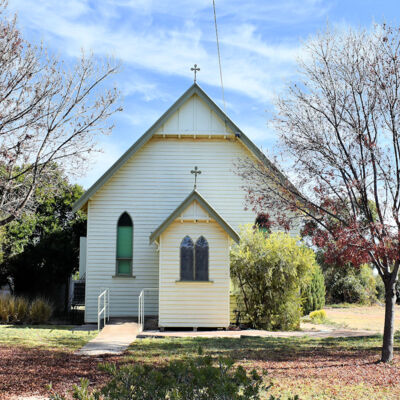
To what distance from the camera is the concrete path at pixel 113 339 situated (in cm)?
1195

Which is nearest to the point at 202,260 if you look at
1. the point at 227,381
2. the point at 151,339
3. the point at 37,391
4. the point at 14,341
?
the point at 151,339

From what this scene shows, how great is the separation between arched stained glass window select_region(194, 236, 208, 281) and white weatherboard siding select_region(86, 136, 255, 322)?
2941 mm

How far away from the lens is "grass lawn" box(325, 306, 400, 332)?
1853 cm

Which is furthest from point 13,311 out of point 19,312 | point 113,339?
point 113,339

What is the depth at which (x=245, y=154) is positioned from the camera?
1902cm

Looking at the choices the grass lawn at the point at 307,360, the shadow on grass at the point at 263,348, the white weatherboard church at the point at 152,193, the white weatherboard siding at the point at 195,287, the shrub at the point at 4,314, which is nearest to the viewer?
the grass lawn at the point at 307,360

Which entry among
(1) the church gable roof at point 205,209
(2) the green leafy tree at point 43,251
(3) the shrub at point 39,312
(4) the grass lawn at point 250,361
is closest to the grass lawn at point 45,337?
(4) the grass lawn at point 250,361

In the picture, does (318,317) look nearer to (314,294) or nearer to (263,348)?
(314,294)

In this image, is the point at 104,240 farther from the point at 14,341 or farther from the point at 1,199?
the point at 1,199

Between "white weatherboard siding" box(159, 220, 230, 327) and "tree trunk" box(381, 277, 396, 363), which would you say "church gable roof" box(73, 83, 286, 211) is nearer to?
"white weatherboard siding" box(159, 220, 230, 327)

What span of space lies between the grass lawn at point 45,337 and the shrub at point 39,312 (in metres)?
1.45

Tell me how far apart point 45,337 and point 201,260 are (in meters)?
5.00

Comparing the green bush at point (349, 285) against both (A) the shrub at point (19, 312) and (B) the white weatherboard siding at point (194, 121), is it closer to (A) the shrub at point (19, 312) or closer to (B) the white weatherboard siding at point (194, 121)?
(B) the white weatherboard siding at point (194, 121)

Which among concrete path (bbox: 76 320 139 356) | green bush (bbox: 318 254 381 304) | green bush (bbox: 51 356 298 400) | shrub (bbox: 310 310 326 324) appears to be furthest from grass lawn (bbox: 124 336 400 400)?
green bush (bbox: 318 254 381 304)
